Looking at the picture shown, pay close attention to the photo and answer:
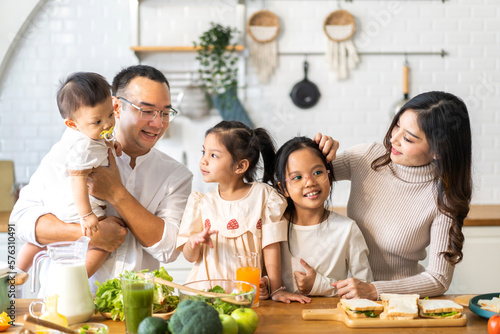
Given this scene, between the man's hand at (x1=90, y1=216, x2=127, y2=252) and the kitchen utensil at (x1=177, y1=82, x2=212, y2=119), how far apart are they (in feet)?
6.96

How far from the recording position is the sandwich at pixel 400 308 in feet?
4.92

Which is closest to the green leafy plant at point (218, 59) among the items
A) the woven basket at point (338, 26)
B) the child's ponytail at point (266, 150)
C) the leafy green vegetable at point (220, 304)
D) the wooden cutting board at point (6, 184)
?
the woven basket at point (338, 26)

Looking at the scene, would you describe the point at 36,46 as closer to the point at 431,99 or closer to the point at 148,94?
the point at 148,94

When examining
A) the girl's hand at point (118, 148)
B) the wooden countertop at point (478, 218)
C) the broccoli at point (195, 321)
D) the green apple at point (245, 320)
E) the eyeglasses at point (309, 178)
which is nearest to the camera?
the broccoli at point (195, 321)

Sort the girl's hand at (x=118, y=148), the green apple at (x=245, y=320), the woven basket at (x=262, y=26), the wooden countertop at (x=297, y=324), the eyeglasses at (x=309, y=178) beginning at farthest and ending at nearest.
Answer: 1. the woven basket at (x=262, y=26)
2. the girl's hand at (x=118, y=148)
3. the eyeglasses at (x=309, y=178)
4. the wooden countertop at (x=297, y=324)
5. the green apple at (x=245, y=320)

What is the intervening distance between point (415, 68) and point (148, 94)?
8.97 ft

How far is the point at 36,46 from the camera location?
397 centimetres

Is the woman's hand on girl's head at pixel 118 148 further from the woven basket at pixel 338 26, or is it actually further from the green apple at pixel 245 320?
the woven basket at pixel 338 26

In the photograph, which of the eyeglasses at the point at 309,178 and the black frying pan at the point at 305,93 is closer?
the eyeglasses at the point at 309,178

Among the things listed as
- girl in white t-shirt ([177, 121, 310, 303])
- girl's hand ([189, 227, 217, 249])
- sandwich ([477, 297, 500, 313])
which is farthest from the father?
sandwich ([477, 297, 500, 313])

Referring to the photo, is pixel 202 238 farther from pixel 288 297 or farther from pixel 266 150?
pixel 266 150

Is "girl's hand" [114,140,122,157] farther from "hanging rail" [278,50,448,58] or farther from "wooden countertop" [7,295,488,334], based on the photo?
"hanging rail" [278,50,448,58]

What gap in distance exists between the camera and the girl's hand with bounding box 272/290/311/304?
1737 mm

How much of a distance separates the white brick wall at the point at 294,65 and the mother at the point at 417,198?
206 centimetres
